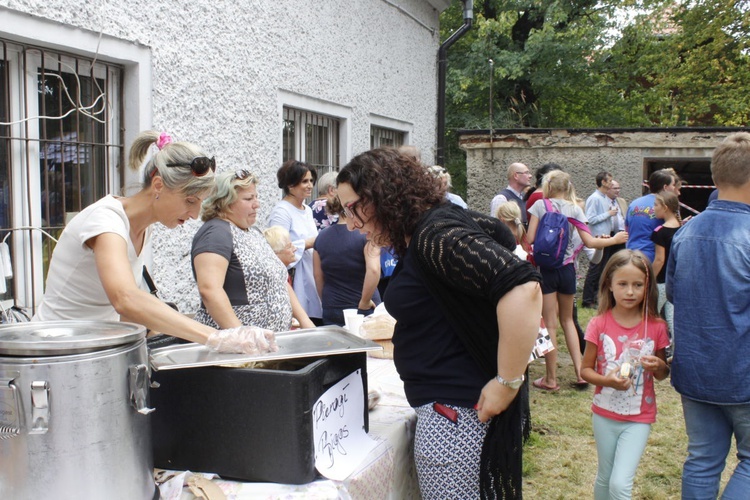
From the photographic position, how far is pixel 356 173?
1851 millimetres

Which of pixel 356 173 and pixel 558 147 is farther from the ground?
pixel 558 147

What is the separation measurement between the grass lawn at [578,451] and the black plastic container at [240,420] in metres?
2.35

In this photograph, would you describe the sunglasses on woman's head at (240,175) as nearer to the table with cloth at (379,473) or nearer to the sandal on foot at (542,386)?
the table with cloth at (379,473)

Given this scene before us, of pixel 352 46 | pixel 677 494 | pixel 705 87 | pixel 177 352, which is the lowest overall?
pixel 677 494

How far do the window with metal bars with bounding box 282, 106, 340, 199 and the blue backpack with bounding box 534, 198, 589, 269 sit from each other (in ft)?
7.75

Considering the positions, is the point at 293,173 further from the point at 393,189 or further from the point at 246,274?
the point at 393,189

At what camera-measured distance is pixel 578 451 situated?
4070 mm

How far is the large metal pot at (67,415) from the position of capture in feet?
3.97

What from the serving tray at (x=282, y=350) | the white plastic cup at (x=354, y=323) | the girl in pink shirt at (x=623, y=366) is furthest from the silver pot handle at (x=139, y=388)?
the girl in pink shirt at (x=623, y=366)

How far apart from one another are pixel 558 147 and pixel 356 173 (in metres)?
8.29

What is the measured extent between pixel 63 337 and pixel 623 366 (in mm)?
2200

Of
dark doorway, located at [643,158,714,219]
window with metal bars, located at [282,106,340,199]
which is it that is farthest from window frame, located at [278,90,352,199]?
dark doorway, located at [643,158,714,219]

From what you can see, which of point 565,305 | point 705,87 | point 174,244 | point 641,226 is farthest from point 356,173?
point 705,87

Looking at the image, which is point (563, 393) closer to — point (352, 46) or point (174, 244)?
point (174, 244)
